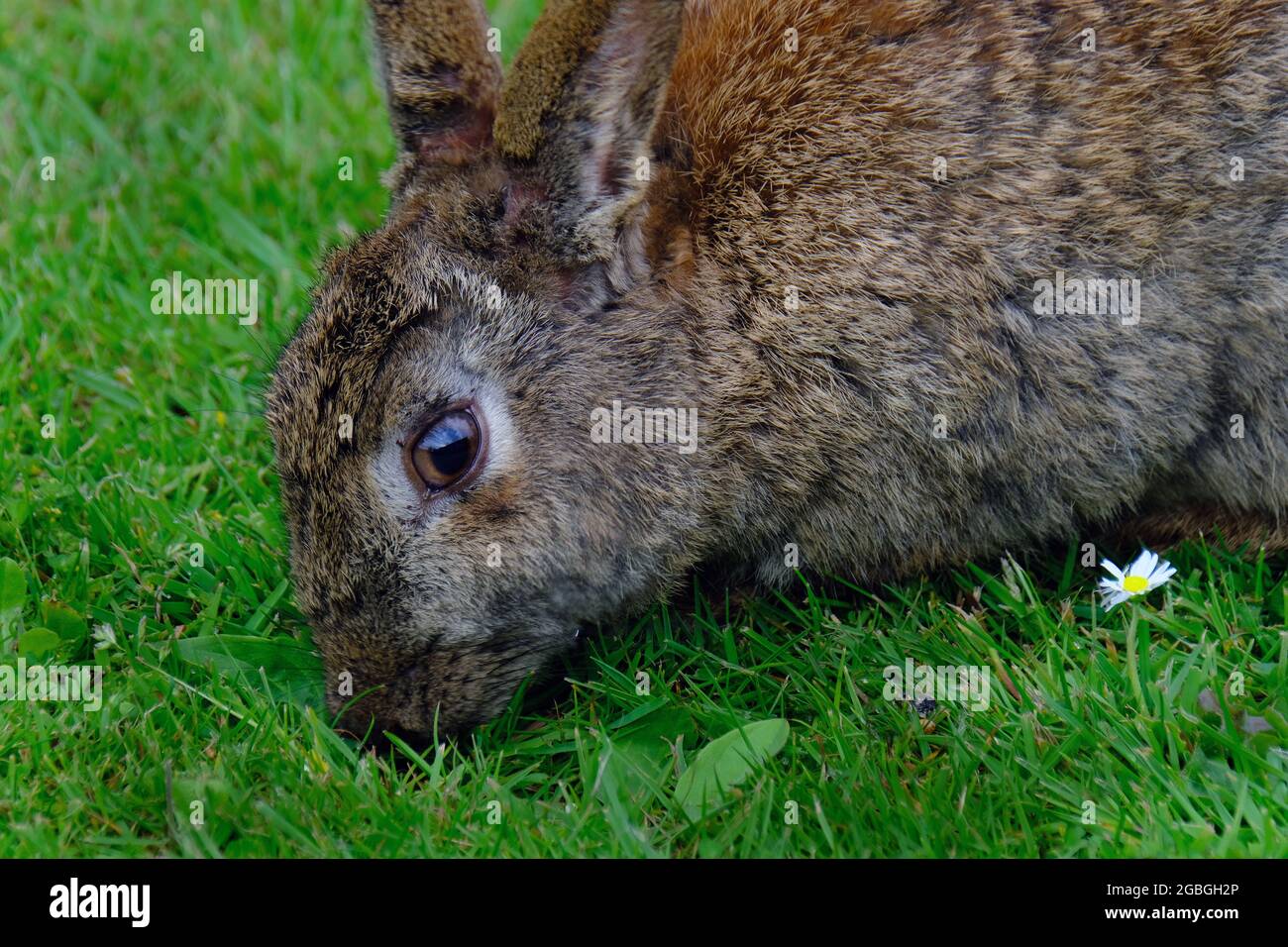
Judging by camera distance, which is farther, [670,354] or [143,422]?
[143,422]

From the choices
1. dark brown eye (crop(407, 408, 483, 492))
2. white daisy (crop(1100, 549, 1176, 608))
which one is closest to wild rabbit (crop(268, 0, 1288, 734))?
dark brown eye (crop(407, 408, 483, 492))

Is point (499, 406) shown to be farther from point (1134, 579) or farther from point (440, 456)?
point (1134, 579)

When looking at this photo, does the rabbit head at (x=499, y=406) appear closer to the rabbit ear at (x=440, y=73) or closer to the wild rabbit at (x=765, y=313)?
the wild rabbit at (x=765, y=313)

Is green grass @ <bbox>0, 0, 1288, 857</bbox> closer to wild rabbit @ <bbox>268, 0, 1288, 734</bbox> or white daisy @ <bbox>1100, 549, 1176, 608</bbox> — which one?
white daisy @ <bbox>1100, 549, 1176, 608</bbox>
